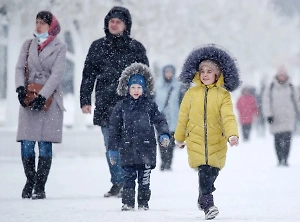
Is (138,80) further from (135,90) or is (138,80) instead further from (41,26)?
(41,26)

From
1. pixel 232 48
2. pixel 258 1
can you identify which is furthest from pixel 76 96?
pixel 258 1

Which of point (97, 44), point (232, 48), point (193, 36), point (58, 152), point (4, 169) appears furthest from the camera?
point (232, 48)

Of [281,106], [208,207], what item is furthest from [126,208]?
[281,106]

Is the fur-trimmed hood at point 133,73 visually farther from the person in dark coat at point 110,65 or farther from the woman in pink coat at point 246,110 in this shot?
the woman in pink coat at point 246,110

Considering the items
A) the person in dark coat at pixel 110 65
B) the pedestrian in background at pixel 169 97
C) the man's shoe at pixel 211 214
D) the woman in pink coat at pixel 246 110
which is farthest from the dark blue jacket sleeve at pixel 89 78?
the woman in pink coat at pixel 246 110

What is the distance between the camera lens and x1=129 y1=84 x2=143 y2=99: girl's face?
28.5 ft

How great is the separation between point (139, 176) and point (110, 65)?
1.75 meters

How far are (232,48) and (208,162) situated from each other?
42.0 metres

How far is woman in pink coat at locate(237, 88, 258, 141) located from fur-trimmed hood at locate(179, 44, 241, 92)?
2003 centimetres

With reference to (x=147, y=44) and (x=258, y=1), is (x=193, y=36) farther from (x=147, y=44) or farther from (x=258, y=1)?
(x=258, y=1)

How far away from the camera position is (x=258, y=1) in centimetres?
5209

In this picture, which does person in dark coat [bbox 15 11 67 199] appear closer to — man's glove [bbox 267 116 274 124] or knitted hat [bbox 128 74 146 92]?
knitted hat [bbox 128 74 146 92]

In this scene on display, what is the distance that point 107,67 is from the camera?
9.98m

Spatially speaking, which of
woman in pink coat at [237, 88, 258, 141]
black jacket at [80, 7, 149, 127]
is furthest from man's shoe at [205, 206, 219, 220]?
woman in pink coat at [237, 88, 258, 141]
